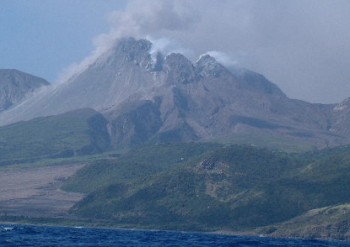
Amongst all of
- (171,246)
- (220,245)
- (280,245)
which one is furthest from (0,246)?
(280,245)

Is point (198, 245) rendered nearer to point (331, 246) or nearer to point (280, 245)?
point (280, 245)

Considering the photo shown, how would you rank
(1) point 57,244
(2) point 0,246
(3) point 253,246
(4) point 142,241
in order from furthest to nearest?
1. (4) point 142,241
2. (3) point 253,246
3. (1) point 57,244
4. (2) point 0,246

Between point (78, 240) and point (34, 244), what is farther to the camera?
point (78, 240)

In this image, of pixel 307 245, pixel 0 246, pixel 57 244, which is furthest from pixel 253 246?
pixel 0 246

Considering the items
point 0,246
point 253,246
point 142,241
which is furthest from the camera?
point 142,241

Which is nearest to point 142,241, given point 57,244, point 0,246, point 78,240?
point 78,240

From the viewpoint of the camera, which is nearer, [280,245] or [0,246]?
[0,246]

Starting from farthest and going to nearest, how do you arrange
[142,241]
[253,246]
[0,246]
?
[142,241]
[253,246]
[0,246]

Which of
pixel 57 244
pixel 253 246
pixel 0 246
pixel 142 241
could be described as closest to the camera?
pixel 0 246

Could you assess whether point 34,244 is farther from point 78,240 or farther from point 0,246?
point 78,240
